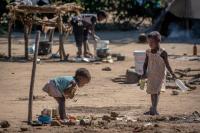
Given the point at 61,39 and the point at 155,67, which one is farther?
the point at 61,39

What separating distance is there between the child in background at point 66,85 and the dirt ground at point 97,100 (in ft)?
1.58

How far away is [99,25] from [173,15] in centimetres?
439

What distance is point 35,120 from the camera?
8461mm

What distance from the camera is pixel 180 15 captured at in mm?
24938

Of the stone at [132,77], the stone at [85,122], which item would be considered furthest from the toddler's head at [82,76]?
the stone at [132,77]

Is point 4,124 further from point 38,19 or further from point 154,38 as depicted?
point 38,19

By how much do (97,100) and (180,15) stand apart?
14.7 metres

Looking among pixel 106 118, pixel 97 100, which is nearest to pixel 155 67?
pixel 97 100

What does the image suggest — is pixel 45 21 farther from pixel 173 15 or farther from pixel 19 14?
pixel 173 15

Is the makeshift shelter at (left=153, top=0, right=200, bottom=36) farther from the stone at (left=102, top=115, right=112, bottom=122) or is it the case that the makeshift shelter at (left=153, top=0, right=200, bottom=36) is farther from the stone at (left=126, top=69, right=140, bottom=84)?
the stone at (left=102, top=115, right=112, bottom=122)

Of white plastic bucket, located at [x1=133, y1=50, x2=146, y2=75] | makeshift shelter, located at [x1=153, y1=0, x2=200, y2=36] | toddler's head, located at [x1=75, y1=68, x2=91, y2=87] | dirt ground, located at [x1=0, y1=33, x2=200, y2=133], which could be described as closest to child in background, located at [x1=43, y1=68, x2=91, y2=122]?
toddler's head, located at [x1=75, y1=68, x2=91, y2=87]

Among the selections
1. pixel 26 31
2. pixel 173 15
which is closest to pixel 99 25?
pixel 173 15

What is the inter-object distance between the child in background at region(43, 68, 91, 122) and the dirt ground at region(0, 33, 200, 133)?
19.0 inches

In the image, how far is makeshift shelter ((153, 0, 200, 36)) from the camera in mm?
24578
